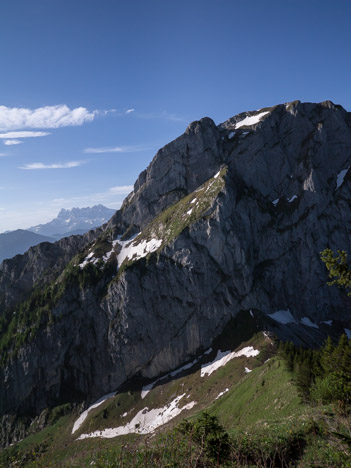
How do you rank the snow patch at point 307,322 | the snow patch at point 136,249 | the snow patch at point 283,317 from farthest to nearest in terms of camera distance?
1. the snow patch at point 136,249
2. the snow patch at point 307,322
3. the snow patch at point 283,317

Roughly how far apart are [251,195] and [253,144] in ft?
106

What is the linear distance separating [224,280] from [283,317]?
26.9m

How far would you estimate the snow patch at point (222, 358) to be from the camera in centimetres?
8700

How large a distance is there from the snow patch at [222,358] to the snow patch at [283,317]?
83.0 ft

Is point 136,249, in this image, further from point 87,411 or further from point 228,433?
point 228,433

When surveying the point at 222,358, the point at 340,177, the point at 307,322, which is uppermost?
the point at 340,177

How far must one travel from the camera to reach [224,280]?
115625 millimetres

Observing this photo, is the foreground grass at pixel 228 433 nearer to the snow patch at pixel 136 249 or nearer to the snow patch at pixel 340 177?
the snow patch at pixel 136 249

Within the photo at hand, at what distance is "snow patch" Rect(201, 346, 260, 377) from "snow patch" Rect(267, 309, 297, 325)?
25298 mm

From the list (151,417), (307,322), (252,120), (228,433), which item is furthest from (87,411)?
(252,120)

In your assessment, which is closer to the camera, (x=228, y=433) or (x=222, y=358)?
(x=228, y=433)

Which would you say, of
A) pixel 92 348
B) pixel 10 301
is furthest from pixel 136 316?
pixel 10 301

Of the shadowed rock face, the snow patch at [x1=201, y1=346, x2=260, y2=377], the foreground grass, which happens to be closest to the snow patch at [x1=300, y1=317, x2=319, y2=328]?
the shadowed rock face

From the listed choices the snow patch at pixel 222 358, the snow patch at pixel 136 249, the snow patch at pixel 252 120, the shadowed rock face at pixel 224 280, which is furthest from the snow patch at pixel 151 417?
the snow patch at pixel 252 120
